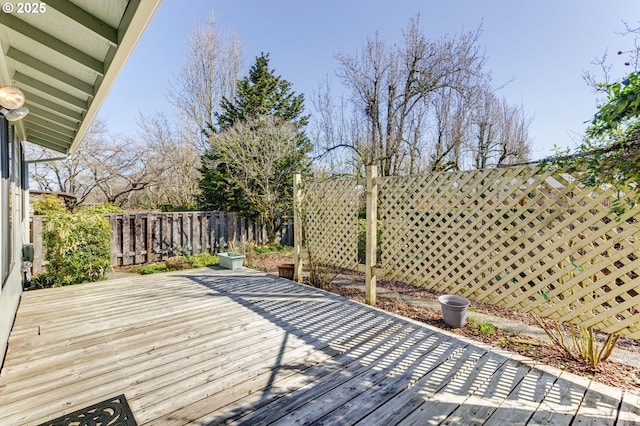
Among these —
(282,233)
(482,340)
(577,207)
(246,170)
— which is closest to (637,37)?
(577,207)

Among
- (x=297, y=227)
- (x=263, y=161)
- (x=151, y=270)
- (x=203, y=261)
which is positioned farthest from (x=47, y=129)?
(x=263, y=161)

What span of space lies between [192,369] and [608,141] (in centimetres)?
357

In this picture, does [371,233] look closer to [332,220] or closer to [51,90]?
[332,220]

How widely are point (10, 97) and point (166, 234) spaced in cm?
497

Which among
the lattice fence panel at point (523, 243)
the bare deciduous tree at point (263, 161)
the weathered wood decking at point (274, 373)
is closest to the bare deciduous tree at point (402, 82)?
the bare deciduous tree at point (263, 161)

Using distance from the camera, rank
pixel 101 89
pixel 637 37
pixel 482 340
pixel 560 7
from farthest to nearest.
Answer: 1. pixel 560 7
2. pixel 637 37
3. pixel 482 340
4. pixel 101 89

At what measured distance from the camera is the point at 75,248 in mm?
4469

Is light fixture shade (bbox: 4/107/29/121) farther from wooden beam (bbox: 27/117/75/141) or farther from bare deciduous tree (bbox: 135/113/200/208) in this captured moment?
bare deciduous tree (bbox: 135/113/200/208)

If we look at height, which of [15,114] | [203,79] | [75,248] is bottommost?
[75,248]

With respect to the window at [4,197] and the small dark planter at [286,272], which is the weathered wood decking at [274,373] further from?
the small dark planter at [286,272]

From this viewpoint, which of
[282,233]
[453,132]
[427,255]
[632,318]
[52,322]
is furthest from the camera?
[282,233]

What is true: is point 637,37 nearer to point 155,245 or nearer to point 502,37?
point 502,37

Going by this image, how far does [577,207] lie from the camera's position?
7.73ft

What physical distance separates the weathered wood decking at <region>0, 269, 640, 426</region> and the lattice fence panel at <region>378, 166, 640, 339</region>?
1.97ft
